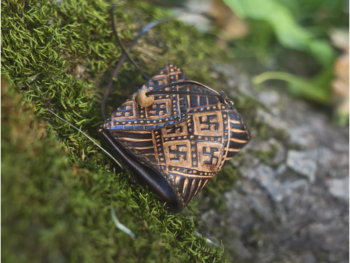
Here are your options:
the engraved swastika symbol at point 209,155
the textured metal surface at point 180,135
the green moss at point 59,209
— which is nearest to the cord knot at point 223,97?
the textured metal surface at point 180,135

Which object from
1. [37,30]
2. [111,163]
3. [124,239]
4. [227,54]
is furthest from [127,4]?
[124,239]

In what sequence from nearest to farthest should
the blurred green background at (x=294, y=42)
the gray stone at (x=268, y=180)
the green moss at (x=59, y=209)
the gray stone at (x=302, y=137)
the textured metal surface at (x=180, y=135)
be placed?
the green moss at (x=59, y=209) < the textured metal surface at (x=180, y=135) < the gray stone at (x=268, y=180) < the gray stone at (x=302, y=137) < the blurred green background at (x=294, y=42)

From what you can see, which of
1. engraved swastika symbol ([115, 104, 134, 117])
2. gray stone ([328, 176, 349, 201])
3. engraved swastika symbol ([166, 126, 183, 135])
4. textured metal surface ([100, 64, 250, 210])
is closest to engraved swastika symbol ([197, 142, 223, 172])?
textured metal surface ([100, 64, 250, 210])

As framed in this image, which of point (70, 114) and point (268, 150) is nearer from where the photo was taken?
point (70, 114)

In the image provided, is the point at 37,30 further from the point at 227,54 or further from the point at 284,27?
the point at 284,27

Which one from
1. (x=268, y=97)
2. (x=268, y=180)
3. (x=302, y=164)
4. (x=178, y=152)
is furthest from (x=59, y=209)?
(x=268, y=97)

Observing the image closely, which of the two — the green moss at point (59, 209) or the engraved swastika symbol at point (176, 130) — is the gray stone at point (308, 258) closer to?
the green moss at point (59, 209)
